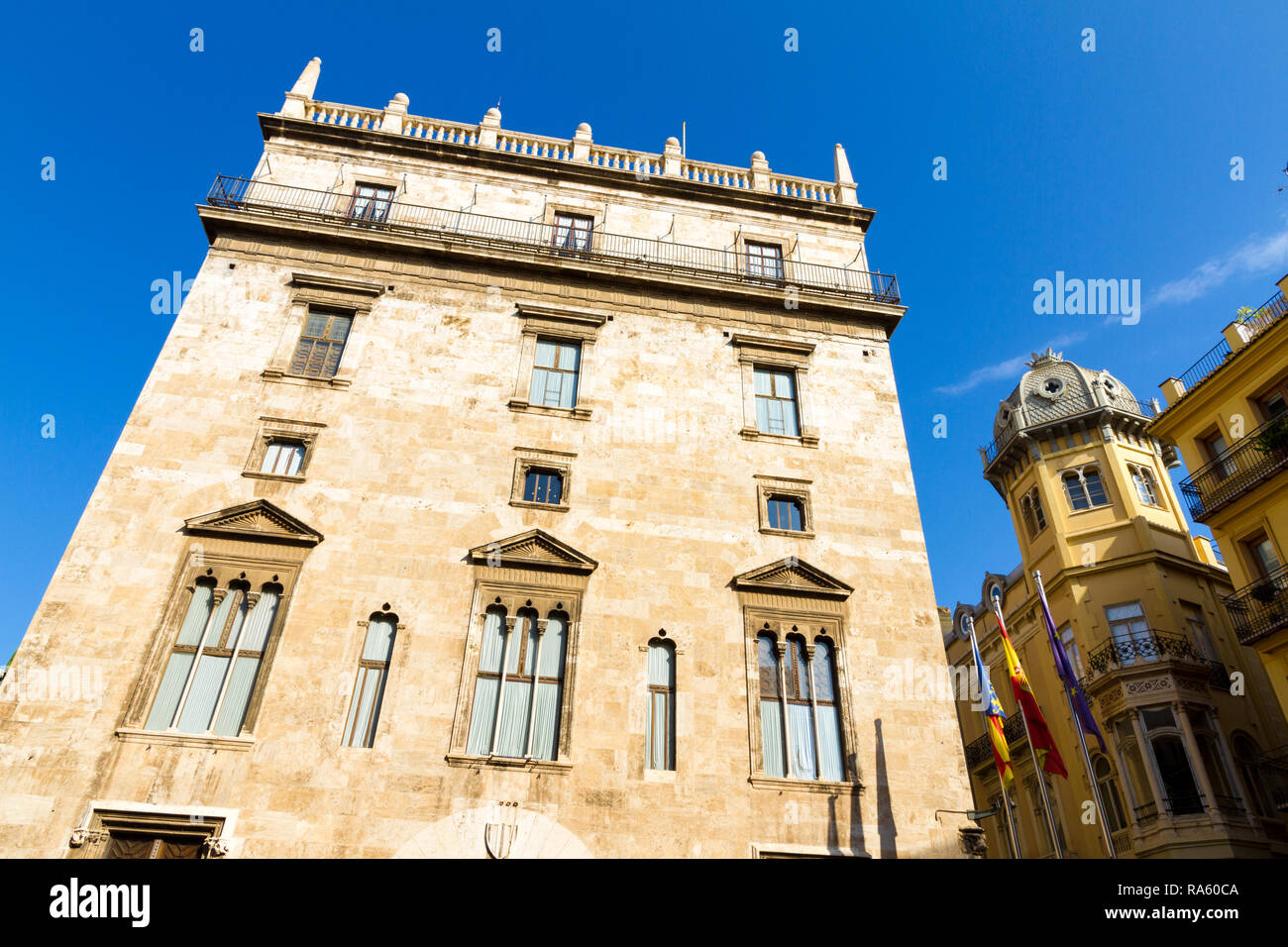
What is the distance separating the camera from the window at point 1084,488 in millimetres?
34969

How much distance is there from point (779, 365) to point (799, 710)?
966 centimetres

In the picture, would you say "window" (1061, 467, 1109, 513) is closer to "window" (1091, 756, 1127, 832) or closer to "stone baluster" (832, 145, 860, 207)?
"window" (1091, 756, 1127, 832)

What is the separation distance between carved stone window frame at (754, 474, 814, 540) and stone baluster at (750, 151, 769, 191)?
11.0 metres

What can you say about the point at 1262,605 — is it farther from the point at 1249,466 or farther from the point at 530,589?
the point at 530,589

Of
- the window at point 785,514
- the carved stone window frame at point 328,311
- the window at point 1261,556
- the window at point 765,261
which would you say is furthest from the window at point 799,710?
the window at point 1261,556

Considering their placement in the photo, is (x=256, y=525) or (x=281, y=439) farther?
Result: (x=281, y=439)

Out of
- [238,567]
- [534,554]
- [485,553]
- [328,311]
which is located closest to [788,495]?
[534,554]

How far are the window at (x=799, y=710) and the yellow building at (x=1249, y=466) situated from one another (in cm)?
1538

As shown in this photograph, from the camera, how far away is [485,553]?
18688mm

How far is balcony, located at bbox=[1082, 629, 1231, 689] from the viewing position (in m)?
29.6

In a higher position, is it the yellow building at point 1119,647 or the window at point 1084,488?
the window at point 1084,488

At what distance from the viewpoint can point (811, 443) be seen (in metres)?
22.0

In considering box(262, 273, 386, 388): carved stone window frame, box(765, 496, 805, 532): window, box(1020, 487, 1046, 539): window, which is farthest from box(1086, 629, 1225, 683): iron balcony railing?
box(262, 273, 386, 388): carved stone window frame

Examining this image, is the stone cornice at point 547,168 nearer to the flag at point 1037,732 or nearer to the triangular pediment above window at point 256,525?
the triangular pediment above window at point 256,525
